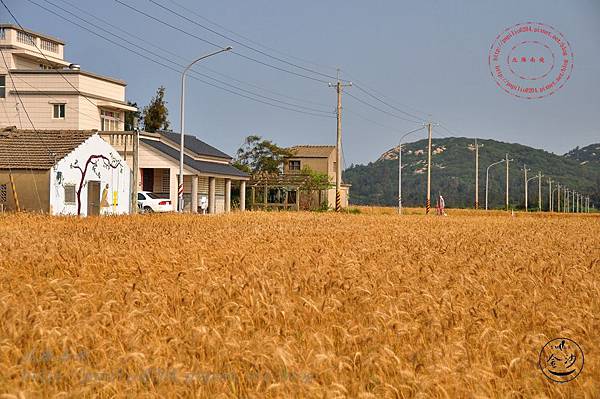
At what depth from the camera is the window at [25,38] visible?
5884 cm

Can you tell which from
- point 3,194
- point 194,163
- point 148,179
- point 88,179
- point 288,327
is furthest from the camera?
point 148,179

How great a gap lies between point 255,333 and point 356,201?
161 metres

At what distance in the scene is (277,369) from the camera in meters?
4.94

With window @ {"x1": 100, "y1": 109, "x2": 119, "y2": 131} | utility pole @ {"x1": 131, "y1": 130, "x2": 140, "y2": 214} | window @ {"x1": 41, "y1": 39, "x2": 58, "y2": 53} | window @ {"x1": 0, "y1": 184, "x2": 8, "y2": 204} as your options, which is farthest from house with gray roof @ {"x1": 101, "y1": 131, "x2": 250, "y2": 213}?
window @ {"x1": 41, "y1": 39, "x2": 58, "y2": 53}

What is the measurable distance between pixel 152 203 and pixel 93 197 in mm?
7971

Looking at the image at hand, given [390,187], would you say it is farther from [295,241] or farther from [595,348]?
[595,348]

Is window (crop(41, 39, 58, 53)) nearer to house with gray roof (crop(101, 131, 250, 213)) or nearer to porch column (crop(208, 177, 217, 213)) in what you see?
house with gray roof (crop(101, 131, 250, 213))

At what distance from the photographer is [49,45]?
6469 centimetres

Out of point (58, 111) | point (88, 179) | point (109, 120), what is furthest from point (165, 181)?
point (88, 179)

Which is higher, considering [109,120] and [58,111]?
[58,111]

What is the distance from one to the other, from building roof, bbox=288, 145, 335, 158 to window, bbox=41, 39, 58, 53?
25.4 meters

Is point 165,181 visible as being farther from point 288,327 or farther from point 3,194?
point 288,327

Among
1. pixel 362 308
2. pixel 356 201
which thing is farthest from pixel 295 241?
pixel 356 201

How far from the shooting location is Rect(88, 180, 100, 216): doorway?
3741cm
